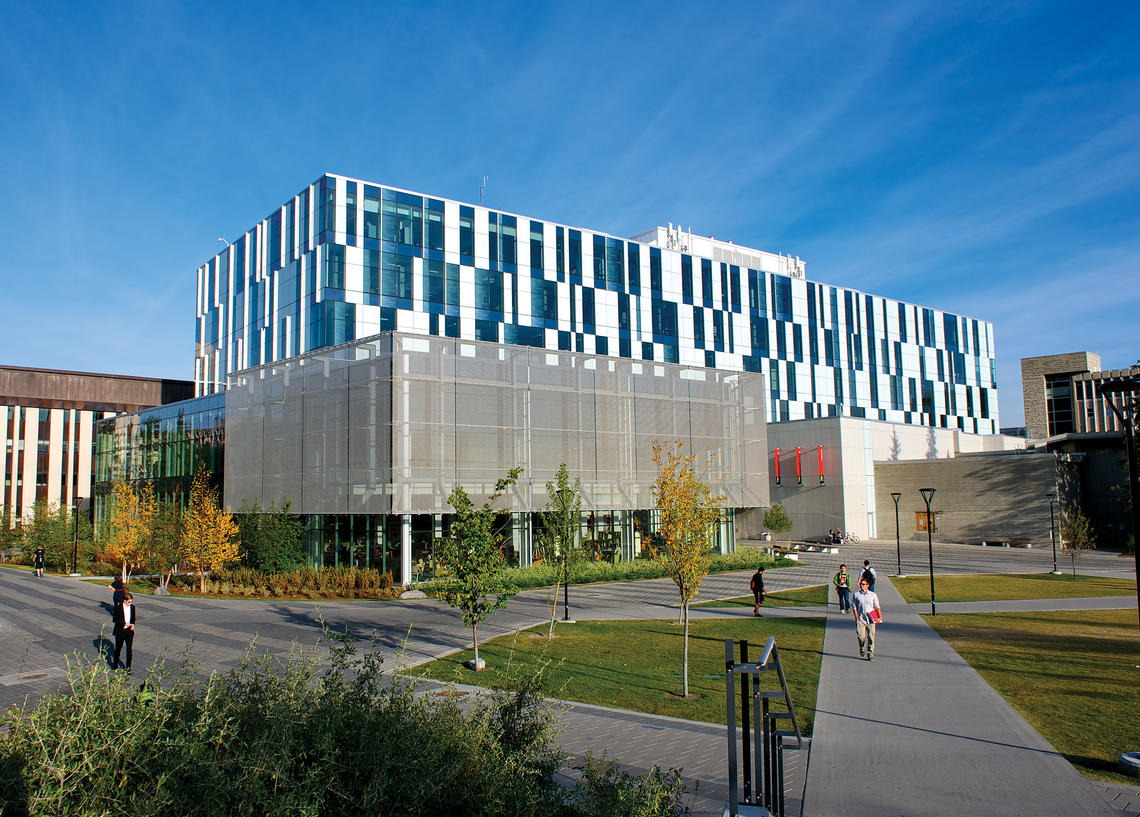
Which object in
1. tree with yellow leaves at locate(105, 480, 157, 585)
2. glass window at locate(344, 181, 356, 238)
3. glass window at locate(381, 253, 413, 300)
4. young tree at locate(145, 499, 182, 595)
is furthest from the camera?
glass window at locate(381, 253, 413, 300)

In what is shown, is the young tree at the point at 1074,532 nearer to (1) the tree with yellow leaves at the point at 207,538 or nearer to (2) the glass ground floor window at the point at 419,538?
(2) the glass ground floor window at the point at 419,538

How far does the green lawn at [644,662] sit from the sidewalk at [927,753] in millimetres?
674

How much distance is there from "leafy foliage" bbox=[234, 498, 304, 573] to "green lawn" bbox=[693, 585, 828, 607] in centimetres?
1792

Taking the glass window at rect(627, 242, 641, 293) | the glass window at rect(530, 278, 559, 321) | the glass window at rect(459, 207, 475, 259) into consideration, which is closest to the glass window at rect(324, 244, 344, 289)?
the glass window at rect(459, 207, 475, 259)

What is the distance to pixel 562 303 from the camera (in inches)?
2046

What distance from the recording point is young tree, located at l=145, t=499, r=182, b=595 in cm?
3025

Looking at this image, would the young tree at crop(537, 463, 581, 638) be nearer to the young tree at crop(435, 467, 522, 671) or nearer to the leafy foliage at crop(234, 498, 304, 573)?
the young tree at crop(435, 467, 522, 671)

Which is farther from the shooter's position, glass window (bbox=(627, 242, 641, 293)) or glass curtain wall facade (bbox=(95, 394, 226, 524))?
glass window (bbox=(627, 242, 641, 293))

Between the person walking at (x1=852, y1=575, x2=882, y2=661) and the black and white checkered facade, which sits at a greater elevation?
the black and white checkered facade

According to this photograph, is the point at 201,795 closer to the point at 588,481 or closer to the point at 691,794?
the point at 691,794

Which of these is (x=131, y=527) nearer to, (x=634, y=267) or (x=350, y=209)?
(x=350, y=209)

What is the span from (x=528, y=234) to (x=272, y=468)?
24132 millimetres

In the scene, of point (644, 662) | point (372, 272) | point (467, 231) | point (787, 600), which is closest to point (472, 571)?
point (644, 662)

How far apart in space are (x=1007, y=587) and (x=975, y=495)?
27.5 metres
